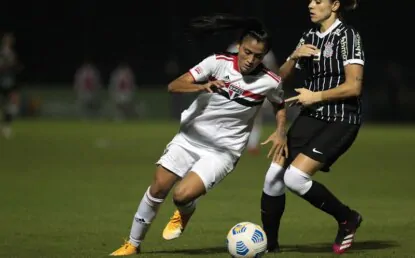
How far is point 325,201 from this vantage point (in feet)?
26.5

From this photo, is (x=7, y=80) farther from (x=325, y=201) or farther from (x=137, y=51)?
(x=325, y=201)

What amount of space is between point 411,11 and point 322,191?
25.1 m

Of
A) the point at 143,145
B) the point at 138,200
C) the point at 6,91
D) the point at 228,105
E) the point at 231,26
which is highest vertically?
the point at 231,26

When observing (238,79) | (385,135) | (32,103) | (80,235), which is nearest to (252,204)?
(80,235)

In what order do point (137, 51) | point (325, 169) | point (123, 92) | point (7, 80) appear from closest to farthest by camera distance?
1. point (325, 169)
2. point (7, 80)
3. point (123, 92)
4. point (137, 51)

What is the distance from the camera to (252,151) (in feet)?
64.0

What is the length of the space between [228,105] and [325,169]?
41.3 inches

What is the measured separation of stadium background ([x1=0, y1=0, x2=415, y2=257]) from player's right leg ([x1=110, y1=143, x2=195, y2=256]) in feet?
0.97

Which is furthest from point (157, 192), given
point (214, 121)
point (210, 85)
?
point (210, 85)

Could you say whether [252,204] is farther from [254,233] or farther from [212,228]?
[254,233]

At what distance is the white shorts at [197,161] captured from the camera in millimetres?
7723

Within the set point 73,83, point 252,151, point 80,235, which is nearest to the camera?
point 80,235

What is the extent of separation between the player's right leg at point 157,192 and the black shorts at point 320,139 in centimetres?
101

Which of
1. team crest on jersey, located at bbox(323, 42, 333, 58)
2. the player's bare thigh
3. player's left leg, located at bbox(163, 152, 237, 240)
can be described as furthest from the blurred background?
the player's bare thigh
